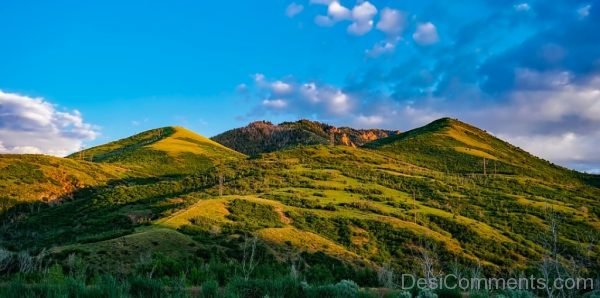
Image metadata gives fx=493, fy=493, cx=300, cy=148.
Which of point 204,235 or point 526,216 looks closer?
point 204,235

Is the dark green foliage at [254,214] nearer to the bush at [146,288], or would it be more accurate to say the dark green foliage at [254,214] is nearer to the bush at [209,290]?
the bush at [146,288]

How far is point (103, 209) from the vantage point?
113125 mm

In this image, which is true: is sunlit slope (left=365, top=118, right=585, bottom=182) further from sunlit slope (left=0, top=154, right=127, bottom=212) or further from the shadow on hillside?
sunlit slope (left=0, top=154, right=127, bottom=212)

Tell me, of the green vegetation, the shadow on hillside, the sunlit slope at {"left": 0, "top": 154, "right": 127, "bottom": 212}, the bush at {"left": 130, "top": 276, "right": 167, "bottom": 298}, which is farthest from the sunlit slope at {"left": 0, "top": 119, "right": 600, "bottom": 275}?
the bush at {"left": 130, "top": 276, "right": 167, "bottom": 298}

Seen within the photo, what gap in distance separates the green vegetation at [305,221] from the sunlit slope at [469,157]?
96cm

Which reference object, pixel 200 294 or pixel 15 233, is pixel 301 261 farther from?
pixel 15 233

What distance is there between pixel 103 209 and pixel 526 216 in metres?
92.6

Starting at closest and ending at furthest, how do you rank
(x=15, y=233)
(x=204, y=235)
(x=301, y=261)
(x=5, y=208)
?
(x=301, y=261), (x=204, y=235), (x=15, y=233), (x=5, y=208)

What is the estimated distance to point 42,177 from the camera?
142625 mm

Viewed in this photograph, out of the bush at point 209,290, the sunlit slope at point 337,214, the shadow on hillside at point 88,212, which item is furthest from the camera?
the shadow on hillside at point 88,212

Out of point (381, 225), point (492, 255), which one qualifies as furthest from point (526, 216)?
point (381, 225)

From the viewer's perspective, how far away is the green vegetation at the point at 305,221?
32.6m

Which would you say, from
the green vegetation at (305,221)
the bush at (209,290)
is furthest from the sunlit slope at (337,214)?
the bush at (209,290)

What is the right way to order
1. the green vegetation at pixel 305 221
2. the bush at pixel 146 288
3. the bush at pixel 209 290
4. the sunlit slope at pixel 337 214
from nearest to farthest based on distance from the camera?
the bush at pixel 146 288 < the bush at pixel 209 290 < the green vegetation at pixel 305 221 < the sunlit slope at pixel 337 214
